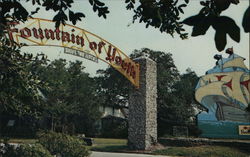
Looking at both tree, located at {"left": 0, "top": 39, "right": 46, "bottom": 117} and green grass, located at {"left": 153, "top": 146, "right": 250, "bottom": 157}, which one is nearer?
tree, located at {"left": 0, "top": 39, "right": 46, "bottom": 117}

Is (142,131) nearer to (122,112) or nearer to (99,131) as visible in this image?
(99,131)

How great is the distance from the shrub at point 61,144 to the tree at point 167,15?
5.83 metres

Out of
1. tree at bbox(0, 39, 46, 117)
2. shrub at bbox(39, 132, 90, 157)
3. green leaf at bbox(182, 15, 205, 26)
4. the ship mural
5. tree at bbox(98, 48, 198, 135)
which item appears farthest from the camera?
tree at bbox(98, 48, 198, 135)

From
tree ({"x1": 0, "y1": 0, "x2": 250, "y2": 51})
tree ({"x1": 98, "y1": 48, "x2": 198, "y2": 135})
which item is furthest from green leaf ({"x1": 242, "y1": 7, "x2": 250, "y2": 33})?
tree ({"x1": 98, "y1": 48, "x2": 198, "y2": 135})

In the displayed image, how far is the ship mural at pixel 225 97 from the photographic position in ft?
71.6

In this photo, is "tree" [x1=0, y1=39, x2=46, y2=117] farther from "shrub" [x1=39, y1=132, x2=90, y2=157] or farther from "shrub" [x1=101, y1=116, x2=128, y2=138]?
"shrub" [x1=101, y1=116, x2=128, y2=138]

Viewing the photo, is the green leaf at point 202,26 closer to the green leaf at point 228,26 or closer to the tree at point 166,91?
the green leaf at point 228,26

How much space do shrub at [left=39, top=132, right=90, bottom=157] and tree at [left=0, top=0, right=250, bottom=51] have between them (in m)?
5.83

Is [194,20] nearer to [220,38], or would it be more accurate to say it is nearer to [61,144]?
[220,38]

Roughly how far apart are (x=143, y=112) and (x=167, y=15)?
14.0 metres

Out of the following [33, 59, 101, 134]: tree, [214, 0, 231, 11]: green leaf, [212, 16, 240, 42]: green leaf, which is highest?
[33, 59, 101, 134]: tree

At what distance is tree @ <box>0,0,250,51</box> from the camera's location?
1.32 m

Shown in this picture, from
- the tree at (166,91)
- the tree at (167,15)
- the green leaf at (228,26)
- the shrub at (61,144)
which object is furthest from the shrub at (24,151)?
the tree at (166,91)

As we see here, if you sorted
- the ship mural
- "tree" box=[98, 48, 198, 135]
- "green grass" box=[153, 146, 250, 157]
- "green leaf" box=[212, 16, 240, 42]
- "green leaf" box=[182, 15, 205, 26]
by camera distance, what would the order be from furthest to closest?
1. "tree" box=[98, 48, 198, 135]
2. the ship mural
3. "green grass" box=[153, 146, 250, 157]
4. "green leaf" box=[182, 15, 205, 26]
5. "green leaf" box=[212, 16, 240, 42]
